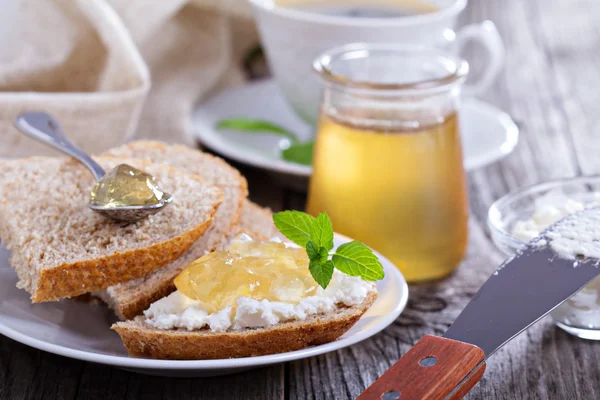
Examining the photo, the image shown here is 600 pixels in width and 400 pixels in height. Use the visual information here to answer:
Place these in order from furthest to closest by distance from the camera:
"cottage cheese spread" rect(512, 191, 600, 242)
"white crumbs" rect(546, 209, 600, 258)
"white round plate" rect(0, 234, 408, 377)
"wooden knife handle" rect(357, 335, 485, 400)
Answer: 1. "cottage cheese spread" rect(512, 191, 600, 242)
2. "white crumbs" rect(546, 209, 600, 258)
3. "white round plate" rect(0, 234, 408, 377)
4. "wooden knife handle" rect(357, 335, 485, 400)

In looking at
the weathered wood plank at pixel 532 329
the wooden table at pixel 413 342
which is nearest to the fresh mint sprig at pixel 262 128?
the wooden table at pixel 413 342

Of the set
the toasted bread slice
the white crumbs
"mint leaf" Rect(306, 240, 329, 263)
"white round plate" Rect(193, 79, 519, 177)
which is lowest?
"white round plate" Rect(193, 79, 519, 177)

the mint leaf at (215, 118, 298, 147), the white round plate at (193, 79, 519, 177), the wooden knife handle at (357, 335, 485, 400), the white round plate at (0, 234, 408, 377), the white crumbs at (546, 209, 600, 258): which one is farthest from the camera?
the mint leaf at (215, 118, 298, 147)

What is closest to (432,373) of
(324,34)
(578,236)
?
(578,236)

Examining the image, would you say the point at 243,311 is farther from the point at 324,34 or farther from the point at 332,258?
the point at 324,34

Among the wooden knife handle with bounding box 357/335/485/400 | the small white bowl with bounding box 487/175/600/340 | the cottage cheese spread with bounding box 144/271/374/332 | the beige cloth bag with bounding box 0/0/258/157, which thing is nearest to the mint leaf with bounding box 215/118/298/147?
the beige cloth bag with bounding box 0/0/258/157

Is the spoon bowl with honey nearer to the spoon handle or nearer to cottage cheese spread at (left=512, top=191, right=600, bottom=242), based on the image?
the spoon handle
